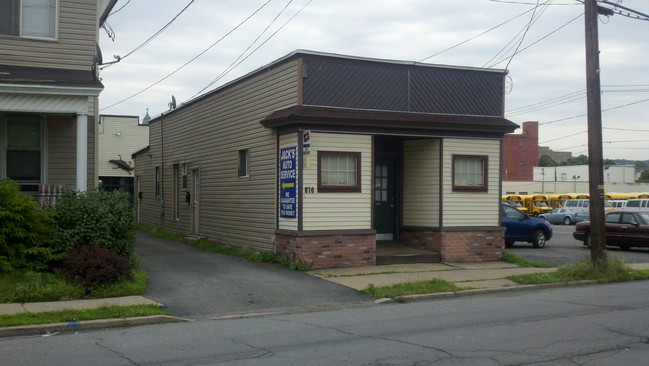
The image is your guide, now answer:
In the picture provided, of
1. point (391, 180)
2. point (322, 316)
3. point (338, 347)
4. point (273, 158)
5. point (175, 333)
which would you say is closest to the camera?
point (338, 347)

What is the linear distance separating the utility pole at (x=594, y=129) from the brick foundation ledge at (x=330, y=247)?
547 cm

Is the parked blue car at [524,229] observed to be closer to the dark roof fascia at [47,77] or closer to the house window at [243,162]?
the house window at [243,162]

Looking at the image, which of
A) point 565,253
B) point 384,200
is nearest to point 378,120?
point 384,200

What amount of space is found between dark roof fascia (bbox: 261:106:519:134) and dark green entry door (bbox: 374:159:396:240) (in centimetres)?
218

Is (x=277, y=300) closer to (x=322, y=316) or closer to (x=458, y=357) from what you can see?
(x=322, y=316)

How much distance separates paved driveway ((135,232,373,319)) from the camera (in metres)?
12.9

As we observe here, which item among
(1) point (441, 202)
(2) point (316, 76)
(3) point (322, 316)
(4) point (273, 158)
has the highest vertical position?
(2) point (316, 76)

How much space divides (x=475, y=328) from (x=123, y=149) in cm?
3661

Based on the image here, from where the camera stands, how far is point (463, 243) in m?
18.9

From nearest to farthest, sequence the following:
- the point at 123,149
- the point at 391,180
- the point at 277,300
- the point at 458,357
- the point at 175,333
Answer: the point at 458,357 → the point at 175,333 → the point at 277,300 → the point at 391,180 → the point at 123,149

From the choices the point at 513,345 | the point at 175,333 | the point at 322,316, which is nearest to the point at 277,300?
the point at 322,316

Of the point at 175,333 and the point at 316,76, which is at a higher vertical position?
the point at 316,76

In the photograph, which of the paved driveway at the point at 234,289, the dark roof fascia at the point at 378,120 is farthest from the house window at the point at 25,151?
the dark roof fascia at the point at 378,120

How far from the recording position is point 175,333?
1030 cm
